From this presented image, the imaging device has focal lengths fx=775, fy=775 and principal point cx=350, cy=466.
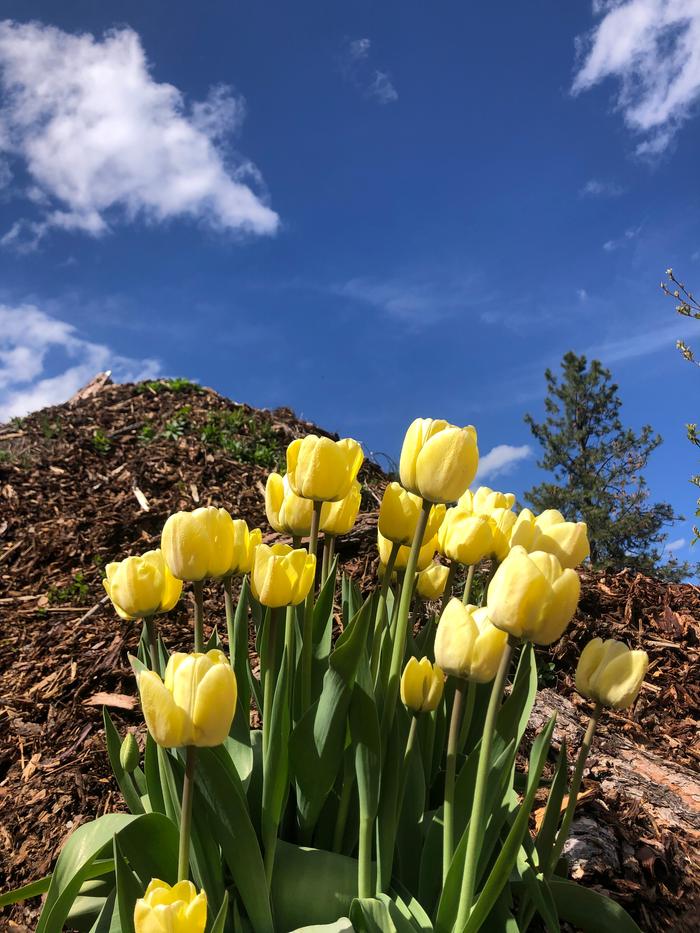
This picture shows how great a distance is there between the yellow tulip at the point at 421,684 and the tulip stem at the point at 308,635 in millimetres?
258

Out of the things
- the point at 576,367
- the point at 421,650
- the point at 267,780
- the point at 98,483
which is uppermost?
the point at 576,367

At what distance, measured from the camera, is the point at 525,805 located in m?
1.39

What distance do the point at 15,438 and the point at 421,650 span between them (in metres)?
5.59

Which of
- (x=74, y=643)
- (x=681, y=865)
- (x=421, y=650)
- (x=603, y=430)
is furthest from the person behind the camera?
(x=603, y=430)

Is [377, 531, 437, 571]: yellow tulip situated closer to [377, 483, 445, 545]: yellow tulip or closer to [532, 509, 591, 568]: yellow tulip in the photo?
[377, 483, 445, 545]: yellow tulip

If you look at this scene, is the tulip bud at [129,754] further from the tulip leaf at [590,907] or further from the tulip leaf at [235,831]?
the tulip leaf at [590,907]

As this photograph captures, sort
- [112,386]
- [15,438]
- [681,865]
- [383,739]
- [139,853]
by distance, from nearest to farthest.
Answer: [139,853]
[383,739]
[681,865]
[15,438]
[112,386]

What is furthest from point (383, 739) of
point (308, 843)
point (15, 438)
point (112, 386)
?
point (112, 386)

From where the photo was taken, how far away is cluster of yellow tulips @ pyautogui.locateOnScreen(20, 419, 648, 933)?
4.08 ft

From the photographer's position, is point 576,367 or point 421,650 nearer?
point 421,650

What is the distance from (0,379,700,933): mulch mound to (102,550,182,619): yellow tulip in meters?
1.25

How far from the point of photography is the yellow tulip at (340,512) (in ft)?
5.91

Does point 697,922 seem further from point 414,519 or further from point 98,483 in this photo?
point 98,483

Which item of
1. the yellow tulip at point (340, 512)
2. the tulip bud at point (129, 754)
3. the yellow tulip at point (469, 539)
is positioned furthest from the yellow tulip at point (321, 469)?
the tulip bud at point (129, 754)
